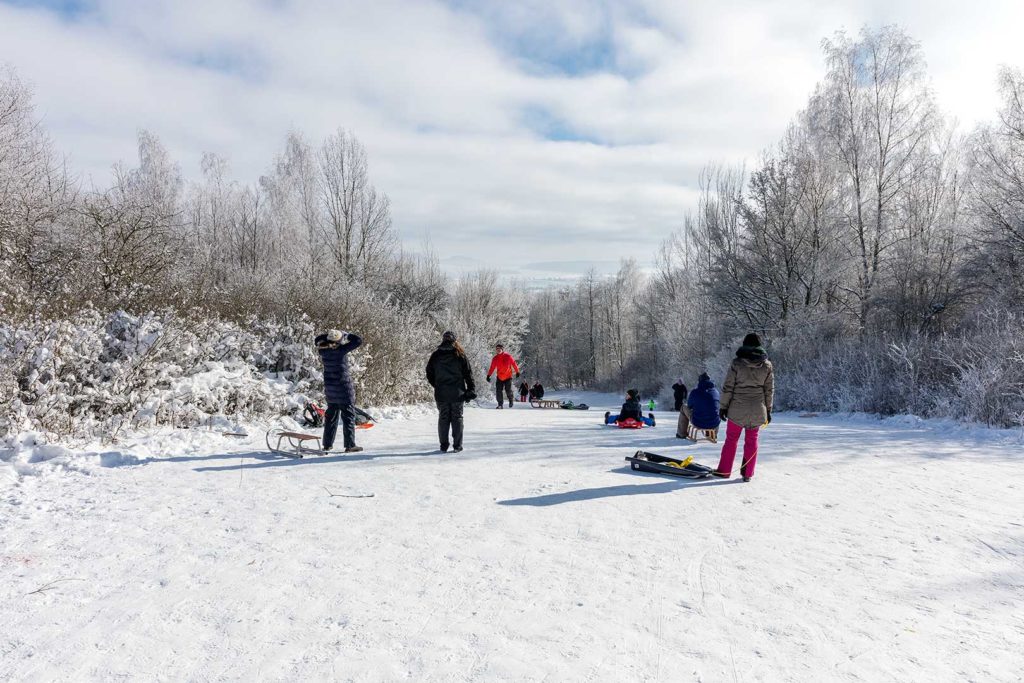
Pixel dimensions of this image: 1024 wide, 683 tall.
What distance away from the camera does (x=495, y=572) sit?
4145 millimetres

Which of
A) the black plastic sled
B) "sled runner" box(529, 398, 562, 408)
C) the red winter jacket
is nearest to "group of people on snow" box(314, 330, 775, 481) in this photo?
the black plastic sled

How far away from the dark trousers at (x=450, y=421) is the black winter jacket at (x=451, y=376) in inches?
3.8

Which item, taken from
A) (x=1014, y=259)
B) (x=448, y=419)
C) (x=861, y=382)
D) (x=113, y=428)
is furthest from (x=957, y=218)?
(x=113, y=428)

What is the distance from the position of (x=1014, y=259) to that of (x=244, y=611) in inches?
865

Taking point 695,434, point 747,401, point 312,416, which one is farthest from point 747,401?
point 312,416

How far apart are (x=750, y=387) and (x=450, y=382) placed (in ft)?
13.1

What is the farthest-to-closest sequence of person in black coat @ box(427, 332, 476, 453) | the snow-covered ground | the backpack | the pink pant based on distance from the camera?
the backpack, person in black coat @ box(427, 332, 476, 453), the pink pant, the snow-covered ground

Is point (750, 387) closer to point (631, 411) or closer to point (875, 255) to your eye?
point (631, 411)

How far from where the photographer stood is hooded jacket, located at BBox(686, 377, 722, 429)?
9727mm

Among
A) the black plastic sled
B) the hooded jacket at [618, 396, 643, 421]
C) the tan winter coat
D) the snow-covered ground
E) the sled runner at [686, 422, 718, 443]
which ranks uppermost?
the tan winter coat

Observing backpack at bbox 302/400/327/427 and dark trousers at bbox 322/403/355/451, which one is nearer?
dark trousers at bbox 322/403/355/451

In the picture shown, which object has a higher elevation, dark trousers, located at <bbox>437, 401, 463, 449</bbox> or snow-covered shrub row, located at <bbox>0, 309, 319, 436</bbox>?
snow-covered shrub row, located at <bbox>0, 309, 319, 436</bbox>

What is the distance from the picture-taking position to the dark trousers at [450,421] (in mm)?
8648

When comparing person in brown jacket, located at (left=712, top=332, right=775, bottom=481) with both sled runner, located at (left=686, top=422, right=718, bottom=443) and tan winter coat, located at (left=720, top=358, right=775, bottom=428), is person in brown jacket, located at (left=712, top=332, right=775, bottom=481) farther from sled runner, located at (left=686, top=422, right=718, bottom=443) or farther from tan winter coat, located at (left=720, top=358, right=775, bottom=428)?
sled runner, located at (left=686, top=422, right=718, bottom=443)
